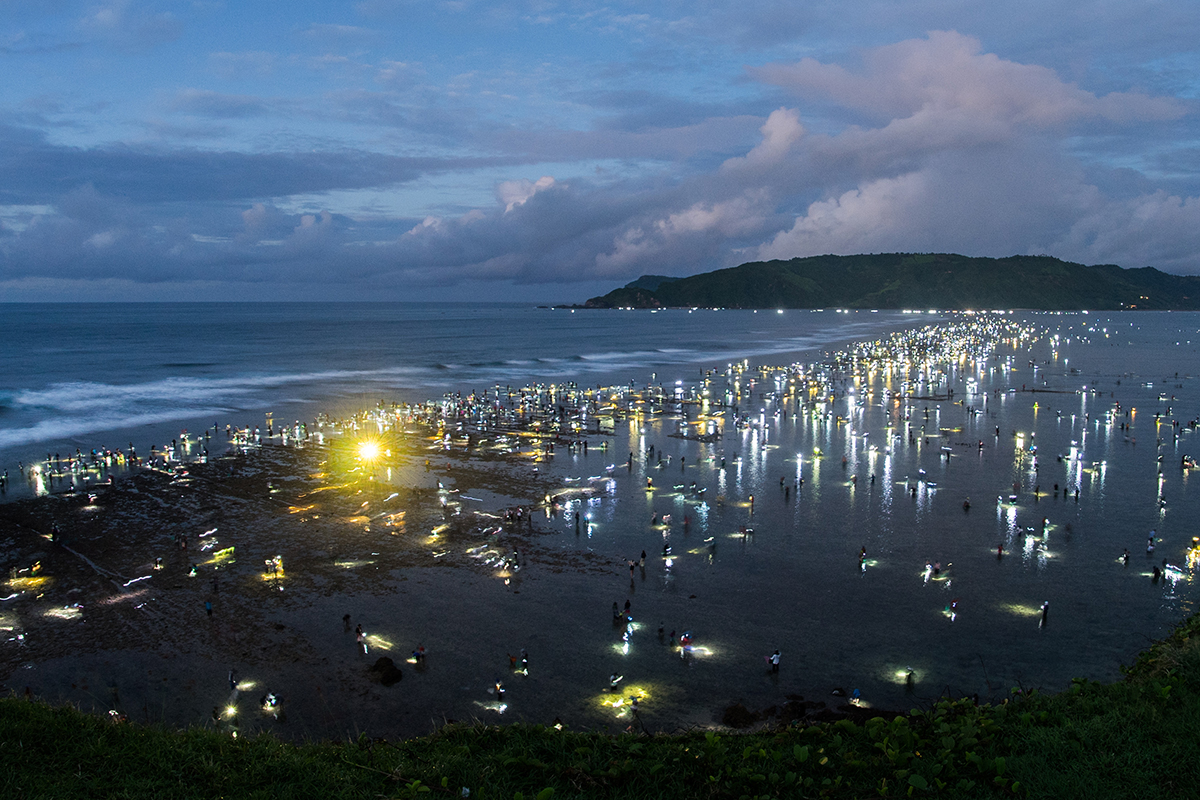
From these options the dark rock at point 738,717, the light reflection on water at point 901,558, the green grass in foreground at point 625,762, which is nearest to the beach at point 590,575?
the light reflection on water at point 901,558

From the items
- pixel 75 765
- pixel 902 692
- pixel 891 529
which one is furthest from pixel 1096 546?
pixel 75 765

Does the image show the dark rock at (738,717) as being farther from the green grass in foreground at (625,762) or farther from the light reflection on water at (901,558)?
the green grass in foreground at (625,762)

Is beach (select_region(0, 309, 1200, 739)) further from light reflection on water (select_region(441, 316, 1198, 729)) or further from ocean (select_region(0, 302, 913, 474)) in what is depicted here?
ocean (select_region(0, 302, 913, 474))

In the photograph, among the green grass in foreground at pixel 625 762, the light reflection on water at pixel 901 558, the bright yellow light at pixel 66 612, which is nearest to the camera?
the green grass in foreground at pixel 625 762

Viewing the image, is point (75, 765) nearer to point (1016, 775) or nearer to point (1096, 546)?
point (1016, 775)

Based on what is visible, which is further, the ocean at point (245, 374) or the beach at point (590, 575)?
the ocean at point (245, 374)

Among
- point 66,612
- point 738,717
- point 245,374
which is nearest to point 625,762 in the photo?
point 738,717

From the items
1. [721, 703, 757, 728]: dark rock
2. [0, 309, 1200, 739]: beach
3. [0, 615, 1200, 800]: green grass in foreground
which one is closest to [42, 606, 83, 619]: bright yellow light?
[0, 309, 1200, 739]: beach
